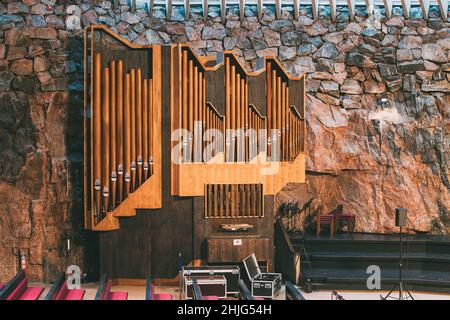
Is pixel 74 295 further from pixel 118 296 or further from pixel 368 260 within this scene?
pixel 368 260

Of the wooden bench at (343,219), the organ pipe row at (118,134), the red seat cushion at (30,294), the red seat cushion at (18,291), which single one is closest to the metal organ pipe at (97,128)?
the organ pipe row at (118,134)

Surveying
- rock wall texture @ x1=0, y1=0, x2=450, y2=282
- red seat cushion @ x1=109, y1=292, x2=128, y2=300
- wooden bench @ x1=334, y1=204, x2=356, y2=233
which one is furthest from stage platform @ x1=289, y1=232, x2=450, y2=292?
Answer: red seat cushion @ x1=109, y1=292, x2=128, y2=300

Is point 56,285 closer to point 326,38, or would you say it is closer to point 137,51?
point 137,51

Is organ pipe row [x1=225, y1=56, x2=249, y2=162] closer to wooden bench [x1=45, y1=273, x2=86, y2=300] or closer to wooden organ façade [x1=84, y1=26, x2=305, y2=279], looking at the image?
wooden organ façade [x1=84, y1=26, x2=305, y2=279]

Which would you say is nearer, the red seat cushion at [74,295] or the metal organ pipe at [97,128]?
the red seat cushion at [74,295]

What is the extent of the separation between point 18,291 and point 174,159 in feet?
9.52

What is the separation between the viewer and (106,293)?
8734 mm

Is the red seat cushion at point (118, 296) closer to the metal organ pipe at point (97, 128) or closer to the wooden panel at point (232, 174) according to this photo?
the metal organ pipe at point (97, 128)

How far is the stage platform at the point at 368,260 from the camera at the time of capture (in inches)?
379

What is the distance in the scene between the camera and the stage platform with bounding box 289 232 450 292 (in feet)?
31.6

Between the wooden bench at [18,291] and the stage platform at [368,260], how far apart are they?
3581 mm

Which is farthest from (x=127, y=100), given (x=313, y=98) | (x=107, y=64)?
(x=313, y=98)

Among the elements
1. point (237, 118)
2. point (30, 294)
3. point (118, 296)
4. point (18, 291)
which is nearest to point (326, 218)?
point (237, 118)

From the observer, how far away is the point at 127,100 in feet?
31.8
